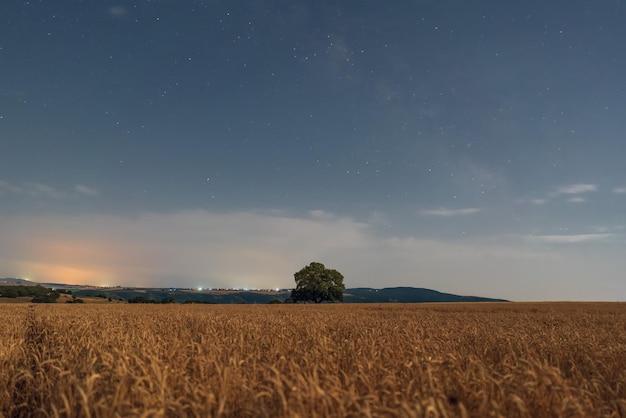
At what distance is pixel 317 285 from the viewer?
9488 centimetres

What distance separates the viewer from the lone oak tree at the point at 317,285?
9519 cm

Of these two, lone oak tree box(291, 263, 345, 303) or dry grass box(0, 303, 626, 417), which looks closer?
dry grass box(0, 303, 626, 417)

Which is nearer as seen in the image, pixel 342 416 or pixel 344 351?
pixel 342 416

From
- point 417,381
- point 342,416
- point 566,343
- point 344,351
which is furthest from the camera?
point 566,343

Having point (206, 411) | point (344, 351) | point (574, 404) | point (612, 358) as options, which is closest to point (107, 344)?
point (344, 351)

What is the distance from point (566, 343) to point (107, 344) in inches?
383

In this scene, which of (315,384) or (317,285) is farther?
(317,285)

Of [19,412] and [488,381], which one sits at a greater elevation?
[488,381]

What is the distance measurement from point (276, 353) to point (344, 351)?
49.9 inches

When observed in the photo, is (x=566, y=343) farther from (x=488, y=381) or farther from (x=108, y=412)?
(x=108, y=412)

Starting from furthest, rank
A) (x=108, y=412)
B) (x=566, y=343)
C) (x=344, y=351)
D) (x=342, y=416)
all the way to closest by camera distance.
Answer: (x=566, y=343) < (x=344, y=351) < (x=108, y=412) < (x=342, y=416)

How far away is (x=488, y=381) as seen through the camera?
4598 mm

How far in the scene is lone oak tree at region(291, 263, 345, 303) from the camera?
9519 centimetres

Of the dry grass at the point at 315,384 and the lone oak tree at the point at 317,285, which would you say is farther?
the lone oak tree at the point at 317,285
